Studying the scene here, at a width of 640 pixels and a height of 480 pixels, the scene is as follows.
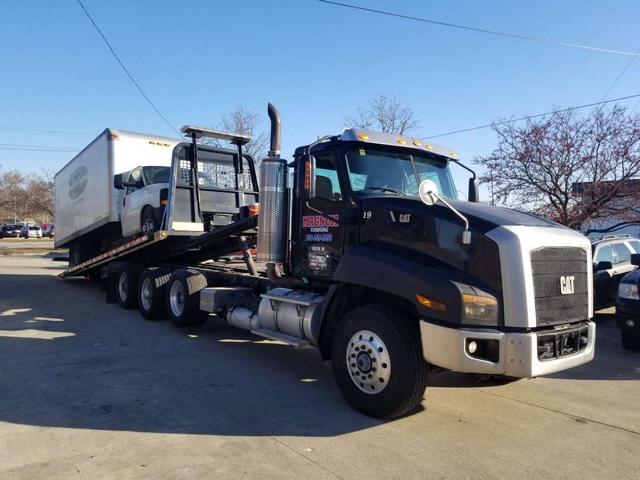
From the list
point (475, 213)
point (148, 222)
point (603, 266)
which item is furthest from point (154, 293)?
point (603, 266)

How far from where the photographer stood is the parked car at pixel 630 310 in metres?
7.38

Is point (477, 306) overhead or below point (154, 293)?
overhead

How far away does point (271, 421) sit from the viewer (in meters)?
4.66

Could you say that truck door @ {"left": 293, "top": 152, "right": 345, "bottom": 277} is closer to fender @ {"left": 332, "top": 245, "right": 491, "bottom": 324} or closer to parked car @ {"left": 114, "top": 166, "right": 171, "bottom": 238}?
fender @ {"left": 332, "top": 245, "right": 491, "bottom": 324}

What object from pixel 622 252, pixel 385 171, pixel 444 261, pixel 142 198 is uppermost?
pixel 142 198

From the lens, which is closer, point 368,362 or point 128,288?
point 368,362

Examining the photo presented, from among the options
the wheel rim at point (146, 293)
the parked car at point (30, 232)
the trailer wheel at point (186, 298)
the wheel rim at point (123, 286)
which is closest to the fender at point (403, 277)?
the trailer wheel at point (186, 298)

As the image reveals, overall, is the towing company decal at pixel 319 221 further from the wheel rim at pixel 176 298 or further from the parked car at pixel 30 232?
the parked car at pixel 30 232

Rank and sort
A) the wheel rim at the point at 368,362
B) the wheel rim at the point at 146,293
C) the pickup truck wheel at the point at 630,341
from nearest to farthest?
the wheel rim at the point at 368,362, the pickup truck wheel at the point at 630,341, the wheel rim at the point at 146,293

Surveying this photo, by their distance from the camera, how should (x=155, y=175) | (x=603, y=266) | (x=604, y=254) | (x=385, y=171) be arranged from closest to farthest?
(x=385, y=171), (x=603, y=266), (x=604, y=254), (x=155, y=175)

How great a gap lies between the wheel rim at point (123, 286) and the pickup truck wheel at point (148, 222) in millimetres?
1110

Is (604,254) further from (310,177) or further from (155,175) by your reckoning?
(155,175)

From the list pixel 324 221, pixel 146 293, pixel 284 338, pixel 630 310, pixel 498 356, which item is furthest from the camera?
pixel 146 293

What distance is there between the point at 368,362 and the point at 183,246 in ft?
19.4
